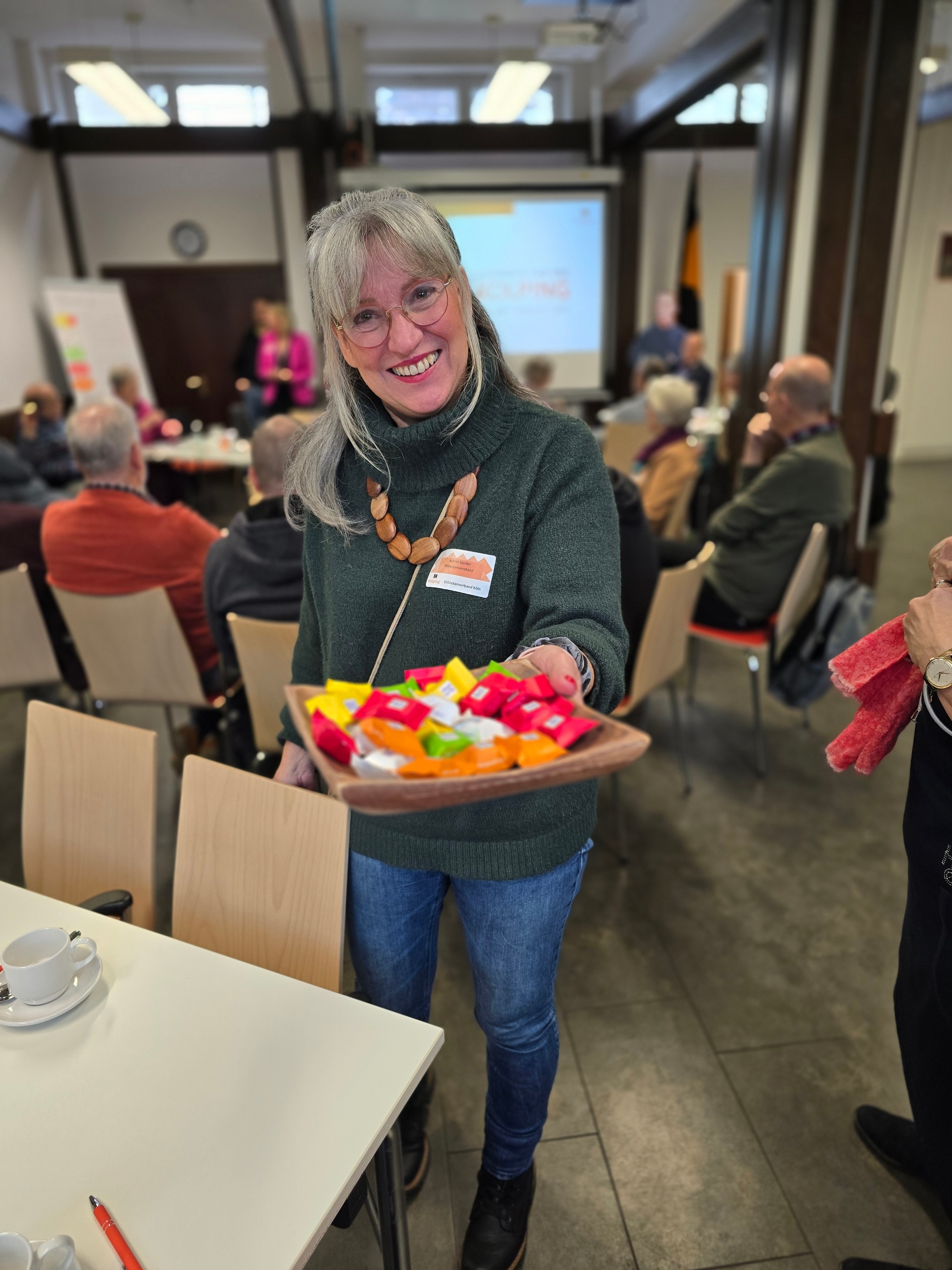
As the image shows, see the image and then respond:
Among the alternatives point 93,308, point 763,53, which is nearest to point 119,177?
point 93,308

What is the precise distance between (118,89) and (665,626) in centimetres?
603

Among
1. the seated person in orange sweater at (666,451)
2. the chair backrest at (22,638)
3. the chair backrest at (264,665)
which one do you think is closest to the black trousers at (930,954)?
the chair backrest at (264,665)

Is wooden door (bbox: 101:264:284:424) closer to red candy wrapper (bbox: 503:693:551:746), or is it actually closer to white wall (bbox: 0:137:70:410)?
white wall (bbox: 0:137:70:410)

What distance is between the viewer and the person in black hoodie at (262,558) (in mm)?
2230

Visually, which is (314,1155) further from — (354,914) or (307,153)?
(307,153)

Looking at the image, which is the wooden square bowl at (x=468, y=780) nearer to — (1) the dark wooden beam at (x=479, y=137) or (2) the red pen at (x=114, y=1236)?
(2) the red pen at (x=114, y=1236)

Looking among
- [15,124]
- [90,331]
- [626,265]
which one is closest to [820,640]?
[626,265]

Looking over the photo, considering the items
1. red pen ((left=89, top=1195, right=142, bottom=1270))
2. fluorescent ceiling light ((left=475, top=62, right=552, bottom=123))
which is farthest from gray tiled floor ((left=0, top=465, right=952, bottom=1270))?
fluorescent ceiling light ((left=475, top=62, right=552, bottom=123))

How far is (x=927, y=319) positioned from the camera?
27.8 ft

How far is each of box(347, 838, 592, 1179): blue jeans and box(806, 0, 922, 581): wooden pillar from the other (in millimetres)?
3807

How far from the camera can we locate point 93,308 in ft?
25.9

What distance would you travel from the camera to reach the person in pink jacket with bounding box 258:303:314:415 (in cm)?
712

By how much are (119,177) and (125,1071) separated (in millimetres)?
9331

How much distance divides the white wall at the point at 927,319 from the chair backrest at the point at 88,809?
8.57 meters
